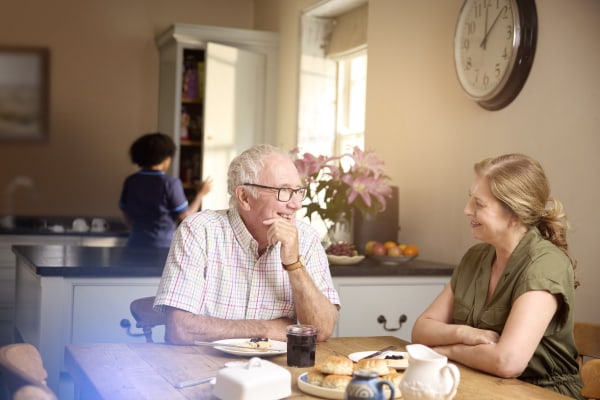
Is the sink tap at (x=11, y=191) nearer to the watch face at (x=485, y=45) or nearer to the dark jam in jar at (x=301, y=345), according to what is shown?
the watch face at (x=485, y=45)

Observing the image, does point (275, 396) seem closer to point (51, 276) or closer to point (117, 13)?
point (51, 276)

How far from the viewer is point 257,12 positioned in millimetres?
6352

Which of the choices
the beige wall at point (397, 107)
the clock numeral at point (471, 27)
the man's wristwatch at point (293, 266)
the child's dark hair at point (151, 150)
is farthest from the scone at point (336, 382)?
the child's dark hair at point (151, 150)

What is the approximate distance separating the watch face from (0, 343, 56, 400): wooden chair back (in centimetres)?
222

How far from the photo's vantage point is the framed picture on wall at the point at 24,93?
5.90 m

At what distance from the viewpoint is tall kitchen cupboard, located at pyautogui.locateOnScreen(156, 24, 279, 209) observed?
5.62m

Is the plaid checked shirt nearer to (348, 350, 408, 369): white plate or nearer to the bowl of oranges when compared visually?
(348, 350, 408, 369): white plate

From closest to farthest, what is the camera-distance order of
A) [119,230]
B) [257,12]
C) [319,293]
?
[319,293] < [119,230] < [257,12]

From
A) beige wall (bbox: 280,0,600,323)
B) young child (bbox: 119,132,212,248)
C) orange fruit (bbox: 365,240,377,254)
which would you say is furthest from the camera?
young child (bbox: 119,132,212,248)

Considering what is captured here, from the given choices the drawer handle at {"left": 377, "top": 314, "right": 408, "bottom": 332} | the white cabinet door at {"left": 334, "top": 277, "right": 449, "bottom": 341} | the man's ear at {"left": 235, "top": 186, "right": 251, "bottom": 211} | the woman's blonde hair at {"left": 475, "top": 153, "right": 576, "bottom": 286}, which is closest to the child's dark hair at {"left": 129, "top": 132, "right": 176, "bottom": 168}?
the white cabinet door at {"left": 334, "top": 277, "right": 449, "bottom": 341}

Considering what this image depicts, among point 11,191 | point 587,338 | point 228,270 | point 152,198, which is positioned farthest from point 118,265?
point 11,191

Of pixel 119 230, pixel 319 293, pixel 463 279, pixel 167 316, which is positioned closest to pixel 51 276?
pixel 167 316

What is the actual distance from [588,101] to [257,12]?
13.2ft

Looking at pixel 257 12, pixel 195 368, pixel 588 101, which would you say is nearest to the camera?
pixel 195 368
